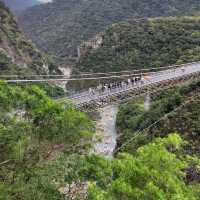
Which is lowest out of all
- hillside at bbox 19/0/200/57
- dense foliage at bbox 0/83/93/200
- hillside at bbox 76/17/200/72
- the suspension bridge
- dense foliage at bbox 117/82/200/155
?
hillside at bbox 19/0/200/57

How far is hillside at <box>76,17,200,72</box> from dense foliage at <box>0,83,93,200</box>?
34662 millimetres

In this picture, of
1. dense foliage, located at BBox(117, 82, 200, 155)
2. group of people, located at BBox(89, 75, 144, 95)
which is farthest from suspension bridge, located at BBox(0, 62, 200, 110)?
dense foliage, located at BBox(117, 82, 200, 155)

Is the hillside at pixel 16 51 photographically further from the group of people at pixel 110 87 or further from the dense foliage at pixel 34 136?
the dense foliage at pixel 34 136

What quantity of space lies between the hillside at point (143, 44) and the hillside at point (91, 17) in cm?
2384

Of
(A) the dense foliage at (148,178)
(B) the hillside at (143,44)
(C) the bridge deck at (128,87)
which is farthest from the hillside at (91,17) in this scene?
(A) the dense foliage at (148,178)

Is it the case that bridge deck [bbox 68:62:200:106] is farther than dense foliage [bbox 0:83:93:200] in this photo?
Yes

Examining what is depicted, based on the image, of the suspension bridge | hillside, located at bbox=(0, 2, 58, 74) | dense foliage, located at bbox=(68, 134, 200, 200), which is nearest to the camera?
dense foliage, located at bbox=(68, 134, 200, 200)

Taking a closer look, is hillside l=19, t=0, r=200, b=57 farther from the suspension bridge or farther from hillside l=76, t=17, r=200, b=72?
the suspension bridge

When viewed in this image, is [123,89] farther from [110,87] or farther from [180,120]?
[180,120]

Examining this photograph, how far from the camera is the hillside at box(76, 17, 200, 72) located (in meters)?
47.1

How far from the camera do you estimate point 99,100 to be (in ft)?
56.2

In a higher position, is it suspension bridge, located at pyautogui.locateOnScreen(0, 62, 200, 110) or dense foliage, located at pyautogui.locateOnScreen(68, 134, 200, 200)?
dense foliage, located at pyautogui.locateOnScreen(68, 134, 200, 200)

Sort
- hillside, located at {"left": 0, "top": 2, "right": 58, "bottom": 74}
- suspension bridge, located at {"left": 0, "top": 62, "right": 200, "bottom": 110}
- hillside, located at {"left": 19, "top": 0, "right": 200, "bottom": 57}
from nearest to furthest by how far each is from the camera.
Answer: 1. suspension bridge, located at {"left": 0, "top": 62, "right": 200, "bottom": 110}
2. hillside, located at {"left": 0, "top": 2, "right": 58, "bottom": 74}
3. hillside, located at {"left": 19, "top": 0, "right": 200, "bottom": 57}

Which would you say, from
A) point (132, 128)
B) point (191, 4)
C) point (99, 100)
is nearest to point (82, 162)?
point (99, 100)
